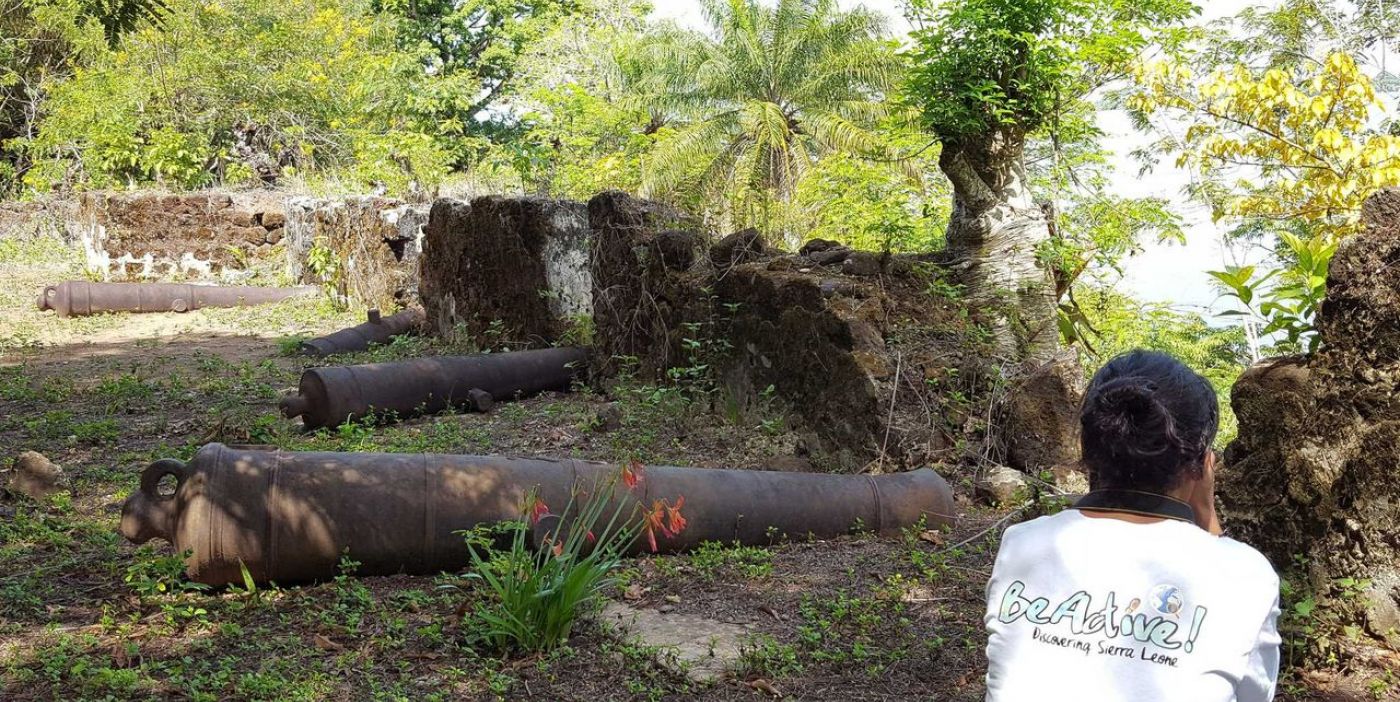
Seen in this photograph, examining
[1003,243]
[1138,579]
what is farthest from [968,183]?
[1138,579]

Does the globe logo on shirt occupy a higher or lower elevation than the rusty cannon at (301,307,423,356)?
higher

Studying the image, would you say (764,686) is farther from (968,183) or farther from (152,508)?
(968,183)

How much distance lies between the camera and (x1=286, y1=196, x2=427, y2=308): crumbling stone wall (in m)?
14.0

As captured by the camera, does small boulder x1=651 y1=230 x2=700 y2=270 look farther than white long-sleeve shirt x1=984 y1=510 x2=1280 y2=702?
Yes

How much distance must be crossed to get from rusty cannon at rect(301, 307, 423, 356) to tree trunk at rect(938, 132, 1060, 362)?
653 cm

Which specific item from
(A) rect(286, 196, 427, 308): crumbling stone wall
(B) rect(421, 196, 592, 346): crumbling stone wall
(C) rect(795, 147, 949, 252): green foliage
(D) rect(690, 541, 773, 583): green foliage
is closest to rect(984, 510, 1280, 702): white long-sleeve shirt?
(D) rect(690, 541, 773, 583): green foliage

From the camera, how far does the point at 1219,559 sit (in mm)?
1599

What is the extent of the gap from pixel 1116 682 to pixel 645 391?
21.6ft

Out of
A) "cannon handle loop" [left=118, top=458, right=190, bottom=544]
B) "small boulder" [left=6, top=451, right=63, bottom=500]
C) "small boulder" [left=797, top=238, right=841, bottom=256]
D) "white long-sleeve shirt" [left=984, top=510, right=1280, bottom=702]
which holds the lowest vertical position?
"small boulder" [left=6, top=451, right=63, bottom=500]

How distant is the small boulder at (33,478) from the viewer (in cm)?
557

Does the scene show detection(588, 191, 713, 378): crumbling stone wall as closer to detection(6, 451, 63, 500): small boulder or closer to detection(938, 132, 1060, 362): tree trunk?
detection(938, 132, 1060, 362): tree trunk

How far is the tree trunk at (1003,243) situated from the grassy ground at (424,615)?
60.3 inches

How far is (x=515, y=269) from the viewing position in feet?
34.4

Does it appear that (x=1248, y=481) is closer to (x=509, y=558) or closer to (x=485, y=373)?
(x=509, y=558)
